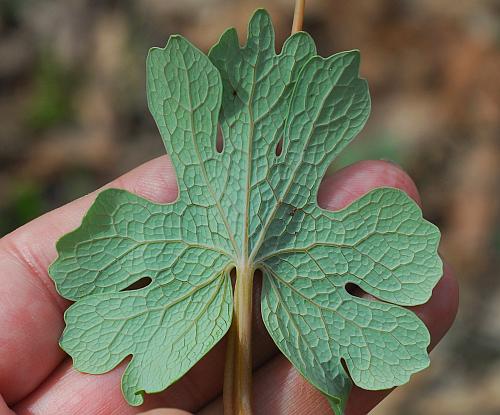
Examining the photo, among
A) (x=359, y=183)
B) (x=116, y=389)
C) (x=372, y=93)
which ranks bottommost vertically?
(x=372, y=93)

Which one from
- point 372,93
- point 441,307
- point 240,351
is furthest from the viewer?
point 372,93

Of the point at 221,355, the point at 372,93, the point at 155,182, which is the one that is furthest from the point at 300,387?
the point at 372,93

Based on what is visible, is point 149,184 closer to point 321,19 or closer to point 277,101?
point 277,101

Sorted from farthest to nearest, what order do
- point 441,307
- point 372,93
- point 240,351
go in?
point 372,93
point 441,307
point 240,351

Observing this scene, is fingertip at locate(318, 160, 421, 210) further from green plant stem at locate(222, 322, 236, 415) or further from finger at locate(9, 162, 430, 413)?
green plant stem at locate(222, 322, 236, 415)

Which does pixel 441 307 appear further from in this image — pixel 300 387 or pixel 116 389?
pixel 116 389

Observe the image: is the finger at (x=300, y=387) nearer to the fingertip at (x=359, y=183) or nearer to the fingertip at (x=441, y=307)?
the fingertip at (x=441, y=307)

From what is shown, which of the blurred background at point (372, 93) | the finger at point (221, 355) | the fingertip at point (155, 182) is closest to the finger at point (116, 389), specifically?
the finger at point (221, 355)
